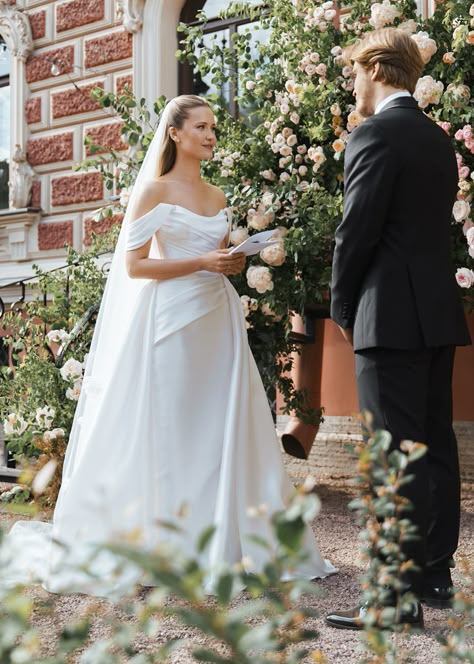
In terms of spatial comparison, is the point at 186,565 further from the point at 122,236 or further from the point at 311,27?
the point at 311,27

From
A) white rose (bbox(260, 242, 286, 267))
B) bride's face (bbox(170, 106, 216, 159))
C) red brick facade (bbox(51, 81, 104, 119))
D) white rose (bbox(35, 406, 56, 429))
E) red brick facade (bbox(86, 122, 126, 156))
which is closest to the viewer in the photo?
bride's face (bbox(170, 106, 216, 159))

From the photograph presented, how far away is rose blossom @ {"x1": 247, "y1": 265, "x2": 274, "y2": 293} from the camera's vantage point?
15.2 feet

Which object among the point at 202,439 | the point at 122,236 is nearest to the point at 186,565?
the point at 202,439

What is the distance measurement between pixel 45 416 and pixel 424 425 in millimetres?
2769

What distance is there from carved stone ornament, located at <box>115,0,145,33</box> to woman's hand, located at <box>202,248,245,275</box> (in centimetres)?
501

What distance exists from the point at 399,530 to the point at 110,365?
7.53 ft

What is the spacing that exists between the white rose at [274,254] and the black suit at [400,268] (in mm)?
1684

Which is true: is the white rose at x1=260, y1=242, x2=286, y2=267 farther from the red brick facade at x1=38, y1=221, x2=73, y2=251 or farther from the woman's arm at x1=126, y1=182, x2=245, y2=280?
the red brick facade at x1=38, y1=221, x2=73, y2=251

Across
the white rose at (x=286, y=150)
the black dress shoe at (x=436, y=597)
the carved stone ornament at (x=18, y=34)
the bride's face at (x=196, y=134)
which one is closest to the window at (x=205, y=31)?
the carved stone ornament at (x=18, y=34)

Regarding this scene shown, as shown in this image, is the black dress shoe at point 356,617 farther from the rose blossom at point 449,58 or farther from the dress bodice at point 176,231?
the rose blossom at point 449,58

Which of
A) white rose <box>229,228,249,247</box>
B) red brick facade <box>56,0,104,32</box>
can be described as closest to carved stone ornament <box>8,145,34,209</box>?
red brick facade <box>56,0,104,32</box>

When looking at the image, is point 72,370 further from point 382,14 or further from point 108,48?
point 108,48

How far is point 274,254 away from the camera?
4562 mm

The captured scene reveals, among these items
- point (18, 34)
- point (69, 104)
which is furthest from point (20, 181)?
point (18, 34)
